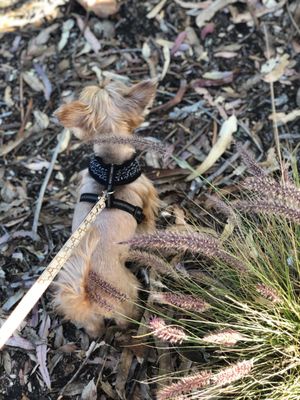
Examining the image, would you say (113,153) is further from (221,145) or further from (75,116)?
(221,145)

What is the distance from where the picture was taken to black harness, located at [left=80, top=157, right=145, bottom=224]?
355 cm

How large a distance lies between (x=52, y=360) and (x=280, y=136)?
243 cm

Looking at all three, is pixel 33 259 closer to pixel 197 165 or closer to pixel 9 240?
pixel 9 240

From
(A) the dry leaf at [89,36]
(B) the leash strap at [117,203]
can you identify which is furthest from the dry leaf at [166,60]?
(B) the leash strap at [117,203]

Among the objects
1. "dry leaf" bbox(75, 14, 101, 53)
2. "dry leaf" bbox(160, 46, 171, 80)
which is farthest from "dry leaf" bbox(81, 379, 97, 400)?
"dry leaf" bbox(75, 14, 101, 53)

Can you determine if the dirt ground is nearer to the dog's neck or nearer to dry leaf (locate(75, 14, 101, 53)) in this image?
dry leaf (locate(75, 14, 101, 53))

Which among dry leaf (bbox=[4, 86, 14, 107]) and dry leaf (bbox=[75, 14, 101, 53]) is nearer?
dry leaf (bbox=[4, 86, 14, 107])

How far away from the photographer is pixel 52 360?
12.1 ft

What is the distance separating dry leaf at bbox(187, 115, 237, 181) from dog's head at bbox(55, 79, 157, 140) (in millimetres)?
910

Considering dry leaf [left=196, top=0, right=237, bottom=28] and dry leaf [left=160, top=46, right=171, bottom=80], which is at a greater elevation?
dry leaf [left=196, top=0, right=237, bottom=28]

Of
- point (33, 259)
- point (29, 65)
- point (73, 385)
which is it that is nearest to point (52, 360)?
point (73, 385)

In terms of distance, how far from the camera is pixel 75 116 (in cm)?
355

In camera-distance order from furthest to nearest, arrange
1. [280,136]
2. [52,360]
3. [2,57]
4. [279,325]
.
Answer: [2,57], [280,136], [52,360], [279,325]

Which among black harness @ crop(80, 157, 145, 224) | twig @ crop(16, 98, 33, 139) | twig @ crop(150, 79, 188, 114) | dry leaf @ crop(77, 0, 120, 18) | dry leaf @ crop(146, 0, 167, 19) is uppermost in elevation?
dry leaf @ crop(77, 0, 120, 18)
